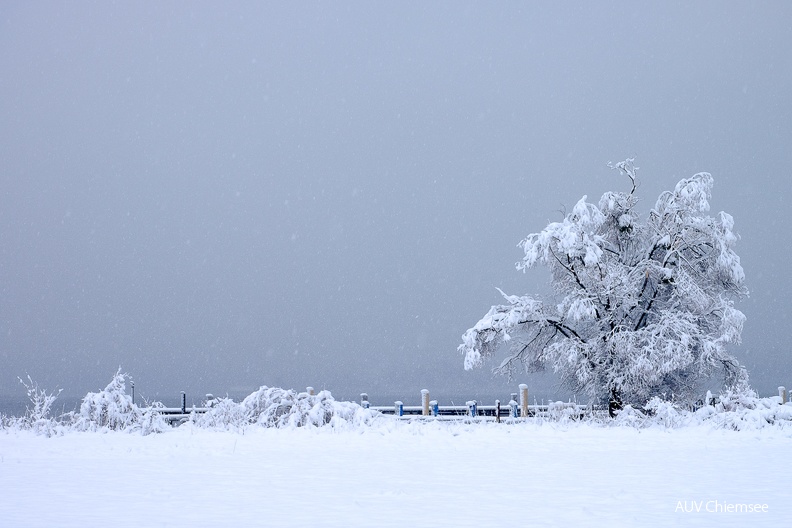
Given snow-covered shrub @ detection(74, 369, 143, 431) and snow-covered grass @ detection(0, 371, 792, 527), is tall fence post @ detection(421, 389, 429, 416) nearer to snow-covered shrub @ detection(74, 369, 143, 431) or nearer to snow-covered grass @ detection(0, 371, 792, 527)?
snow-covered grass @ detection(0, 371, 792, 527)

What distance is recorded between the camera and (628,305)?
19.5 metres

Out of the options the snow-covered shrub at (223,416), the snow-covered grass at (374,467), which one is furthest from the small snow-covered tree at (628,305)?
the snow-covered shrub at (223,416)

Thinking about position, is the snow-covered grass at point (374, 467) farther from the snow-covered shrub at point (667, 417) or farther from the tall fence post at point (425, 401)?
the tall fence post at point (425, 401)

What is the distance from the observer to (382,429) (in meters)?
14.5

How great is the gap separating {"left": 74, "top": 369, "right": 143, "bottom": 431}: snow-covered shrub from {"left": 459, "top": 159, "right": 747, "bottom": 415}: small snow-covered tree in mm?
9079

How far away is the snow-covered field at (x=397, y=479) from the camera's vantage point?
5.73m

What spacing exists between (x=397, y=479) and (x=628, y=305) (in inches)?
518

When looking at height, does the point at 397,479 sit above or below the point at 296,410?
below

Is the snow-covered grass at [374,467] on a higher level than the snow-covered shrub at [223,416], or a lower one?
lower

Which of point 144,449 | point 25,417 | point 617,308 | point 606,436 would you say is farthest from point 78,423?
point 617,308

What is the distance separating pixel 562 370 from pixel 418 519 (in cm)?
1587

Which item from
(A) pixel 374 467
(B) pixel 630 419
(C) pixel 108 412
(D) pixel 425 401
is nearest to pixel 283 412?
(C) pixel 108 412

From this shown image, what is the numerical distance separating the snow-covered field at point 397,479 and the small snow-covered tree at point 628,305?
5.62 meters

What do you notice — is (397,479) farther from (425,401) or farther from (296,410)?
(425,401)
